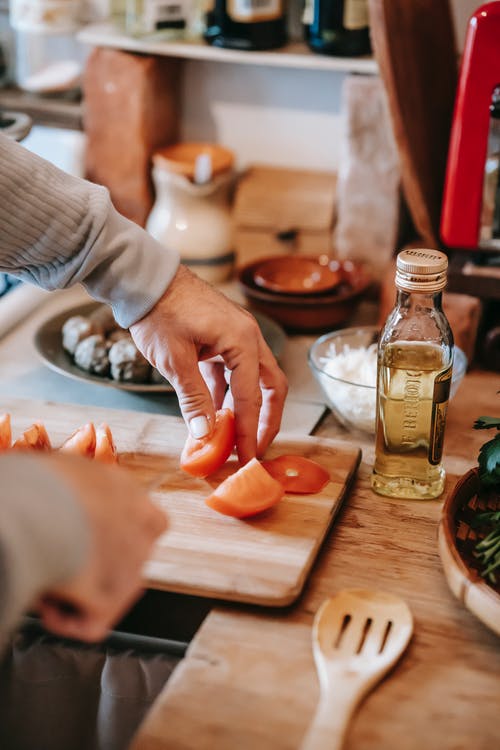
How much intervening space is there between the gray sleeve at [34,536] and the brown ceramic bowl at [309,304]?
1047 mm

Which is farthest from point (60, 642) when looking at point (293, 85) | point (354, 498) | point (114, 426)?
point (293, 85)

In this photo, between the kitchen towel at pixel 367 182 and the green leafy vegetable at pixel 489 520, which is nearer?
the green leafy vegetable at pixel 489 520

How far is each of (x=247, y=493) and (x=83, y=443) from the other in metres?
0.23

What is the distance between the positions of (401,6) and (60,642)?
1.02m

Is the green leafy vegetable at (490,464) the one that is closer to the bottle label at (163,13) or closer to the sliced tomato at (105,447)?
the sliced tomato at (105,447)

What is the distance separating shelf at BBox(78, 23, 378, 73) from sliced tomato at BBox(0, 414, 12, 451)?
0.85 meters

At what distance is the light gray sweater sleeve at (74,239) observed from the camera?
1.14m

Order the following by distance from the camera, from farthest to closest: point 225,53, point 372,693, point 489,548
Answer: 1. point 225,53
2. point 489,548
3. point 372,693

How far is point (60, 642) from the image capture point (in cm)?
119

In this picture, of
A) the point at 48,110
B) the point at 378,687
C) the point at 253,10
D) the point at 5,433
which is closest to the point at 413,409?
the point at 378,687

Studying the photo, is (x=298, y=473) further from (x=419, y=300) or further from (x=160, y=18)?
(x=160, y=18)

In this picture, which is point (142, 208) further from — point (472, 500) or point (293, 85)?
point (472, 500)

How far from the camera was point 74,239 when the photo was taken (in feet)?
3.76

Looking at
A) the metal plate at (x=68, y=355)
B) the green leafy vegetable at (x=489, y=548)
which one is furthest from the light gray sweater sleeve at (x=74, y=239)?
the green leafy vegetable at (x=489, y=548)
